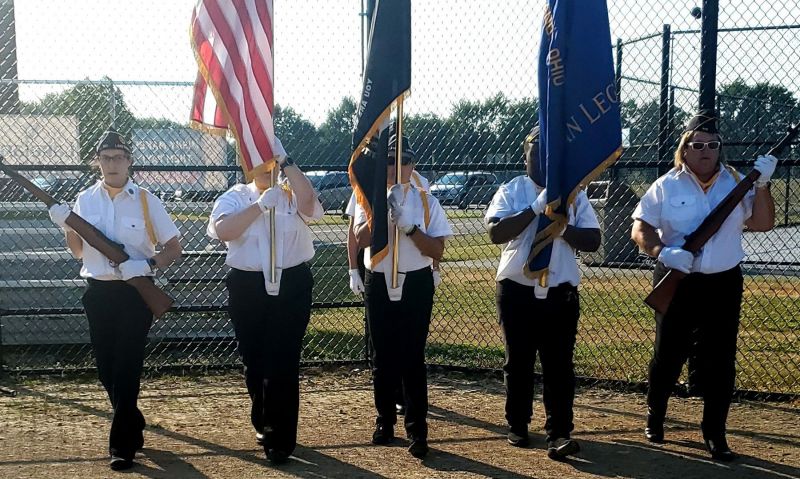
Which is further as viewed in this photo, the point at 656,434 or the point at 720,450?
the point at 656,434

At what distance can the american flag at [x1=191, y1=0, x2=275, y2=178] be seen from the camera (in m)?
5.27

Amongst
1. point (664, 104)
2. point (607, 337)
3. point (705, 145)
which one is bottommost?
point (607, 337)

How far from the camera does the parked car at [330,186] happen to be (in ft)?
27.9

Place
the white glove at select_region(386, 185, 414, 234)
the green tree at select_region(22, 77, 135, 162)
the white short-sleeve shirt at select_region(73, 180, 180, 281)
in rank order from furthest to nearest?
the green tree at select_region(22, 77, 135, 162)
the white glove at select_region(386, 185, 414, 234)
the white short-sleeve shirt at select_region(73, 180, 180, 281)

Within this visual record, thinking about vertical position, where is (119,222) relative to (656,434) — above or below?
above

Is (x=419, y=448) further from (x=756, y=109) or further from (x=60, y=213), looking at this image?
(x=756, y=109)

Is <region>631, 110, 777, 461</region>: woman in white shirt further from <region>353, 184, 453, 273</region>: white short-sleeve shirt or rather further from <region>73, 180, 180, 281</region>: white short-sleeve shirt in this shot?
<region>73, 180, 180, 281</region>: white short-sleeve shirt

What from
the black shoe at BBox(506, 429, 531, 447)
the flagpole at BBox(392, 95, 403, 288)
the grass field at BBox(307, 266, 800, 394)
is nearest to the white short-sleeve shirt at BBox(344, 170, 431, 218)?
the flagpole at BBox(392, 95, 403, 288)

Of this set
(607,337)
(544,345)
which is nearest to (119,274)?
(544,345)

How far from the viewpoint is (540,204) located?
16.6ft

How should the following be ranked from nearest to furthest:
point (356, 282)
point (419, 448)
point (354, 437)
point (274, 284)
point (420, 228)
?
point (274, 284) → point (419, 448) → point (420, 228) → point (356, 282) → point (354, 437)

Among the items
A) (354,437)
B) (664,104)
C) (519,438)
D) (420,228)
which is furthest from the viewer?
(664,104)

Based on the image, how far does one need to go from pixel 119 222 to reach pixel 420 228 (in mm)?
1804

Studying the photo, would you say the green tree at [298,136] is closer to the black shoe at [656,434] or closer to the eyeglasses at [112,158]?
the eyeglasses at [112,158]
